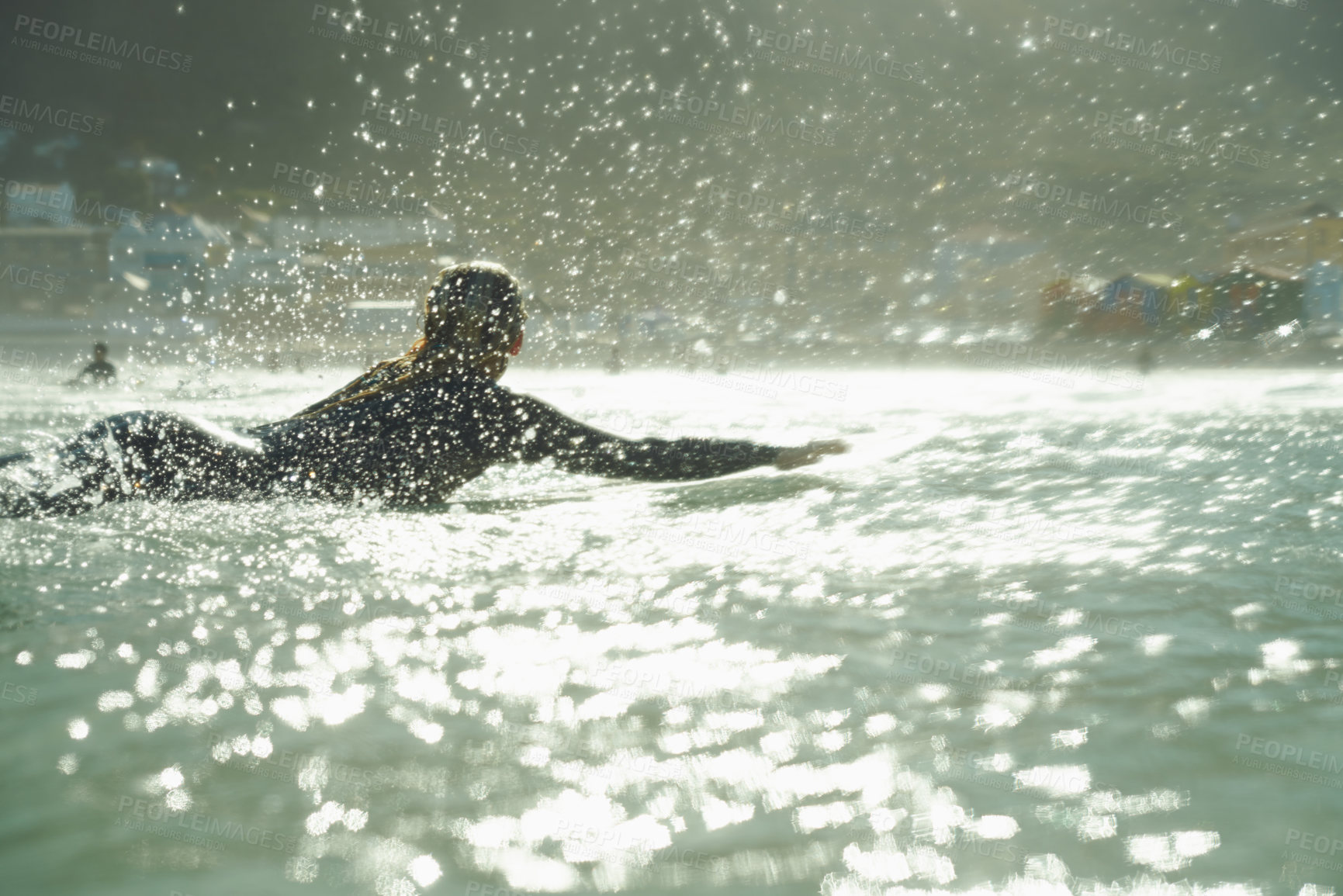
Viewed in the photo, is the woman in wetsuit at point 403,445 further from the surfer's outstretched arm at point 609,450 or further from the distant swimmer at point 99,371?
the distant swimmer at point 99,371

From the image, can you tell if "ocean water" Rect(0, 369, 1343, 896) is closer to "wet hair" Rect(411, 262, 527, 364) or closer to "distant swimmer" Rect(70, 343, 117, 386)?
"wet hair" Rect(411, 262, 527, 364)

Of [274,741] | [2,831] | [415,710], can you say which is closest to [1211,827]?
[415,710]

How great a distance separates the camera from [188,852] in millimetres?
1229

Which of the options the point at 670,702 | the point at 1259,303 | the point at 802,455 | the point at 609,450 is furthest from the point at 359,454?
the point at 1259,303

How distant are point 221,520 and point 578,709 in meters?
2.31

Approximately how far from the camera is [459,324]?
13.2ft

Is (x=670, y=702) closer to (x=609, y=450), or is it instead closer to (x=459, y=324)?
(x=609, y=450)

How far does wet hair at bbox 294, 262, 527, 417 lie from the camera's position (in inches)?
157

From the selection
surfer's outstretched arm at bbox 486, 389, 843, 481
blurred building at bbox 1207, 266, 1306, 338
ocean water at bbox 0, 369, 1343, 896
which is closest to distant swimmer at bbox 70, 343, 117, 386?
ocean water at bbox 0, 369, 1343, 896

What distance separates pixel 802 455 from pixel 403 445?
1.63 metres

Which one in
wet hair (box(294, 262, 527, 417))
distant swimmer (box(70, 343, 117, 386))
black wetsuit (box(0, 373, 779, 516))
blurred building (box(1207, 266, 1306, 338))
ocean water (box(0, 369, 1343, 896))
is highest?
blurred building (box(1207, 266, 1306, 338))

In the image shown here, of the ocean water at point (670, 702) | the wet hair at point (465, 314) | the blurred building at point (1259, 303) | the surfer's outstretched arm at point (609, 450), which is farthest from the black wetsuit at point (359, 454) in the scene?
the blurred building at point (1259, 303)

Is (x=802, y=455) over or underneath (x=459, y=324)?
underneath

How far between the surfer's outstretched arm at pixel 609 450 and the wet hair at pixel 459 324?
380 mm
